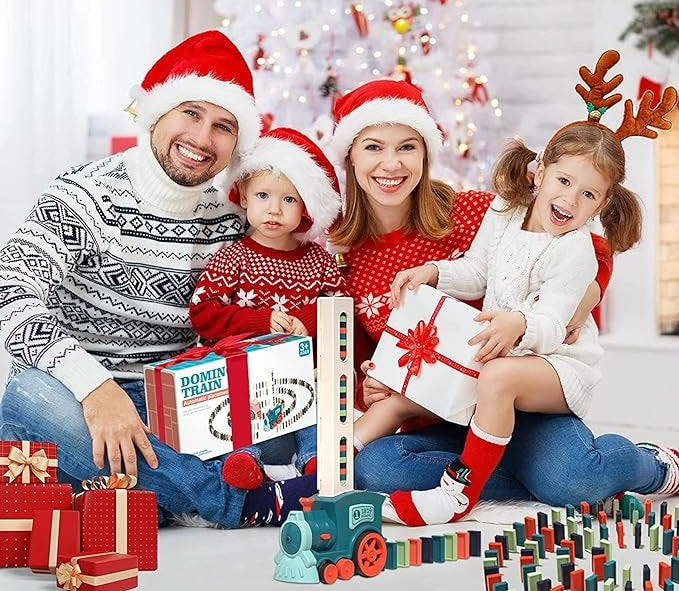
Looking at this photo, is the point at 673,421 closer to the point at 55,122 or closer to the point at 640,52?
the point at 640,52

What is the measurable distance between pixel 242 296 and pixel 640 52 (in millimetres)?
2620

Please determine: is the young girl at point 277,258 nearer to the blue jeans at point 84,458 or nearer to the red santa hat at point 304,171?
the red santa hat at point 304,171

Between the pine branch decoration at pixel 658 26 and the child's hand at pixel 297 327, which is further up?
the pine branch decoration at pixel 658 26

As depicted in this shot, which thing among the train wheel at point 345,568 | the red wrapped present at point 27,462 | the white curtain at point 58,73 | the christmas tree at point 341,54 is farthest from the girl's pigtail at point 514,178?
the white curtain at point 58,73

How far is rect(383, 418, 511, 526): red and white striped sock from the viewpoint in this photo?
6.77 feet

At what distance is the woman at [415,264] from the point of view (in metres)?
2.19

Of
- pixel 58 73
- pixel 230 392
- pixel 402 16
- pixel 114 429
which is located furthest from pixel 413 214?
pixel 58 73

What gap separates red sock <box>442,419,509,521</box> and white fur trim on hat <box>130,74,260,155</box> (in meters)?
0.79

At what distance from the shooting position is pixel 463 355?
2123mm

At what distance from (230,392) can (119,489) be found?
1.17 feet

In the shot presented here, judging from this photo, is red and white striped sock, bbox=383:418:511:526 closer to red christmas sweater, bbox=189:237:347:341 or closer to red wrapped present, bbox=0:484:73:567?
red christmas sweater, bbox=189:237:347:341

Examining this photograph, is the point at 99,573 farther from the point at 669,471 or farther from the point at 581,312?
the point at 669,471

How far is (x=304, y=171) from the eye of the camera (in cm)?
231

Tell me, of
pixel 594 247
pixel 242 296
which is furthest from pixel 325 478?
pixel 594 247
